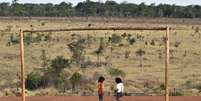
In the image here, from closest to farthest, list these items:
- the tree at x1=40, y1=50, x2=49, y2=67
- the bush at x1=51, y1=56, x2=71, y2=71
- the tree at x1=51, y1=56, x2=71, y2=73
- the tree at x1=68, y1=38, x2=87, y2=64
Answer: the tree at x1=51, y1=56, x2=71, y2=73, the bush at x1=51, y1=56, x2=71, y2=71, the tree at x1=40, y1=50, x2=49, y2=67, the tree at x1=68, y1=38, x2=87, y2=64

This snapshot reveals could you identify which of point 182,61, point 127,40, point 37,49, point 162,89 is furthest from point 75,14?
point 162,89

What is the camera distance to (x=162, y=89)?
2730 centimetres

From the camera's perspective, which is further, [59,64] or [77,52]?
[77,52]

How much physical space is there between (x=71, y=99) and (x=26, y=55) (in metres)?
21.6

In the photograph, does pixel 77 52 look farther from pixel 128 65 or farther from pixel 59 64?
pixel 59 64

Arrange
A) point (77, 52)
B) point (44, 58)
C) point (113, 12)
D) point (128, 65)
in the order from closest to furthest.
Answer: point (128, 65), point (44, 58), point (77, 52), point (113, 12)

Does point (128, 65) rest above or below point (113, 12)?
below

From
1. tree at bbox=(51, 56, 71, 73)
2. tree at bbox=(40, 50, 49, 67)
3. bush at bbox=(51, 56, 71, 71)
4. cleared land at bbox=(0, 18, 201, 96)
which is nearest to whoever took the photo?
cleared land at bbox=(0, 18, 201, 96)

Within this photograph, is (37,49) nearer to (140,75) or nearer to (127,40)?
(127,40)

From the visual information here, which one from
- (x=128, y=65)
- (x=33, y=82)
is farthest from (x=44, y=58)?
(x=33, y=82)

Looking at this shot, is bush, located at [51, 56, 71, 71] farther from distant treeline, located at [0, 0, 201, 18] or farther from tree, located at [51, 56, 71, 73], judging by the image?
distant treeline, located at [0, 0, 201, 18]

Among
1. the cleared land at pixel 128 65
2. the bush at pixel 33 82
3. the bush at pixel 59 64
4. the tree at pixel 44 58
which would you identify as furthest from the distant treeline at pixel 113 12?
the bush at pixel 33 82

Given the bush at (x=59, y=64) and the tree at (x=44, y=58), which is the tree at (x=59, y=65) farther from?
the tree at (x=44, y=58)

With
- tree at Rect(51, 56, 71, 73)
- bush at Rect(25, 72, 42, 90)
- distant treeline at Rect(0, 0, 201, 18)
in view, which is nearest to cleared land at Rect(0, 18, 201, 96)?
tree at Rect(51, 56, 71, 73)
